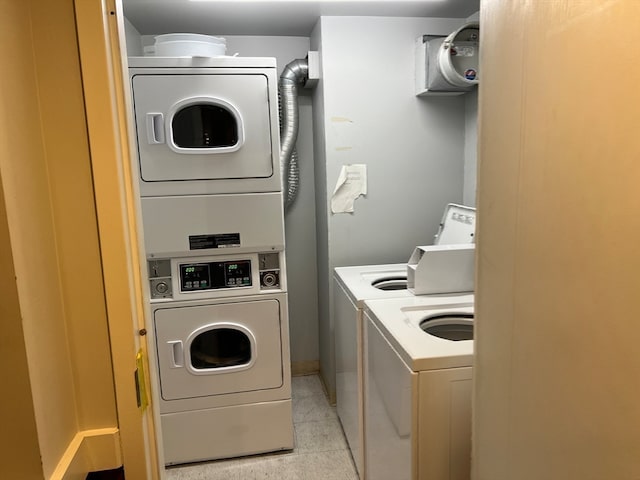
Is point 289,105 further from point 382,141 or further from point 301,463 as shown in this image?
point 301,463

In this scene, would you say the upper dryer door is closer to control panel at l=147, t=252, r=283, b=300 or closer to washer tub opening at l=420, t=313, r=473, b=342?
control panel at l=147, t=252, r=283, b=300

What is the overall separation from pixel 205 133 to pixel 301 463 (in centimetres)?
178

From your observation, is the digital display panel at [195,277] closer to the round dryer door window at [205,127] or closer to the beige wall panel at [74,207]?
the round dryer door window at [205,127]

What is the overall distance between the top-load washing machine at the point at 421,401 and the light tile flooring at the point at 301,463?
635 mm

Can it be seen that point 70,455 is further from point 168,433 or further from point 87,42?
point 168,433

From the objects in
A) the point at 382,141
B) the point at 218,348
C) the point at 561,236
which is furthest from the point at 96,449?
the point at 382,141

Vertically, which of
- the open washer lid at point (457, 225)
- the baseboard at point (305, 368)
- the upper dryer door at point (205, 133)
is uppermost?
the upper dryer door at point (205, 133)

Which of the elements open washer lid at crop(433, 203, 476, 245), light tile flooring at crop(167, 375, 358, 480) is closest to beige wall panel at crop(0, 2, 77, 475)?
light tile flooring at crop(167, 375, 358, 480)

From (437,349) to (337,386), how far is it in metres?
1.41

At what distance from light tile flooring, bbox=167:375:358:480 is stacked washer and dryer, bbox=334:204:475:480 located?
0.10 m

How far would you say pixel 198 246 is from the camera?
7.28 ft

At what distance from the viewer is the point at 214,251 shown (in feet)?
7.36

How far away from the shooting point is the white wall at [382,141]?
2619mm

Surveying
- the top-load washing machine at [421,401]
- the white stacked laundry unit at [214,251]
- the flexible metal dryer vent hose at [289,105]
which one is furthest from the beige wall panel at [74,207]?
the flexible metal dryer vent hose at [289,105]
